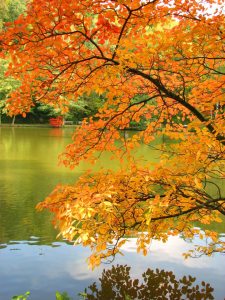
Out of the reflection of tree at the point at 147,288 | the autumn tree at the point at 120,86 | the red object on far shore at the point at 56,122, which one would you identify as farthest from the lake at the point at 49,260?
the red object on far shore at the point at 56,122

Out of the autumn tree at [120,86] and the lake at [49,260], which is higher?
the autumn tree at [120,86]

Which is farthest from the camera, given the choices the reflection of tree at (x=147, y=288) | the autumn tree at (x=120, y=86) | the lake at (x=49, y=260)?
the lake at (x=49, y=260)

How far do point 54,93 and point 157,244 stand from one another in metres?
4.33

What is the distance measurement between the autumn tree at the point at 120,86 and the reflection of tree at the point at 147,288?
1.50 meters

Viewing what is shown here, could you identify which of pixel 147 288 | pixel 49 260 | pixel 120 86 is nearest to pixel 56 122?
pixel 49 260

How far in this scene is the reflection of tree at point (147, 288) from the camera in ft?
16.3

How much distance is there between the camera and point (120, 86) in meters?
3.75

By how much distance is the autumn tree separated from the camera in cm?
297

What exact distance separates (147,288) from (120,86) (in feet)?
9.76

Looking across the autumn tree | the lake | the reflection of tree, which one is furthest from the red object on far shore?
the autumn tree

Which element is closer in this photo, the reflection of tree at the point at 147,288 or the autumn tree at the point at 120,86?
the autumn tree at the point at 120,86

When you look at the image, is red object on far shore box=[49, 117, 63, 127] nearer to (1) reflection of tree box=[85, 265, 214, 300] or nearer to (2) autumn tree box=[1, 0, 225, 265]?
(1) reflection of tree box=[85, 265, 214, 300]

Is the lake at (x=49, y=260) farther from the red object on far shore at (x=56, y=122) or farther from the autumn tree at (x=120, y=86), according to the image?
the red object on far shore at (x=56, y=122)

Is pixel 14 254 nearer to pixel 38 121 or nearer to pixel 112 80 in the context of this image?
pixel 112 80
